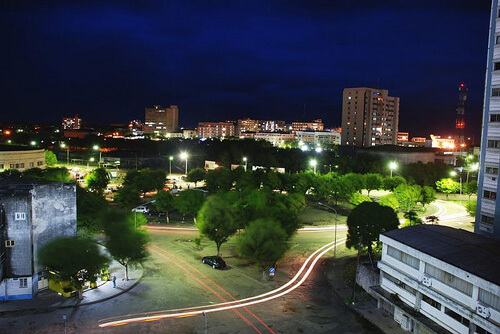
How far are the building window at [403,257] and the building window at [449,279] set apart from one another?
0.87 meters

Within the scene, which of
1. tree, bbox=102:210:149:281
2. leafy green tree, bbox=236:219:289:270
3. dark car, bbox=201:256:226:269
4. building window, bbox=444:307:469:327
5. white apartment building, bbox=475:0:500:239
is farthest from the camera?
dark car, bbox=201:256:226:269

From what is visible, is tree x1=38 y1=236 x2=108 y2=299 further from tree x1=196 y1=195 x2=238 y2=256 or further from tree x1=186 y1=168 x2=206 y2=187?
tree x1=186 y1=168 x2=206 y2=187

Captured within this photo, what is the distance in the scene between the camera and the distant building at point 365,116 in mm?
123938

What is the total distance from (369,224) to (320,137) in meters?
139

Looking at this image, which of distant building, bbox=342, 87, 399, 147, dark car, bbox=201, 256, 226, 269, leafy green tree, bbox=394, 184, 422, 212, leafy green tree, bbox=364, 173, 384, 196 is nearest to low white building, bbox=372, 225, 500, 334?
dark car, bbox=201, 256, 226, 269

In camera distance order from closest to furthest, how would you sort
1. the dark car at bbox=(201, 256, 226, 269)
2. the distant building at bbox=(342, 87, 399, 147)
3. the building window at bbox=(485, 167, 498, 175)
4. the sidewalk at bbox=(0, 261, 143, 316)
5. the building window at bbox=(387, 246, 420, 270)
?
the building window at bbox=(387, 246, 420, 270)
the sidewalk at bbox=(0, 261, 143, 316)
the building window at bbox=(485, 167, 498, 175)
the dark car at bbox=(201, 256, 226, 269)
the distant building at bbox=(342, 87, 399, 147)

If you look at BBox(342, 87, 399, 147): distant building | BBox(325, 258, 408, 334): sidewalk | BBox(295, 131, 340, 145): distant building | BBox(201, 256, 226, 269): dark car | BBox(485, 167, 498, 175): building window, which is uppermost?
BBox(342, 87, 399, 147): distant building

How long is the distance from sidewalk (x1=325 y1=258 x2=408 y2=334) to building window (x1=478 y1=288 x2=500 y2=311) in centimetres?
498

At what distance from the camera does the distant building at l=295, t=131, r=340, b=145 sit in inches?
6260

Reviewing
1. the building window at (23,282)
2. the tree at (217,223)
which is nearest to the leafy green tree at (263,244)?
the tree at (217,223)

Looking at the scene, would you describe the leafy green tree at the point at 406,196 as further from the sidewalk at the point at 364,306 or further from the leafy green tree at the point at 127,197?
the leafy green tree at the point at 127,197

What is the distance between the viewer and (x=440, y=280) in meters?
20.0

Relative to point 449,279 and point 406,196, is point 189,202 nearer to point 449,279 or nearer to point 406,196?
point 406,196

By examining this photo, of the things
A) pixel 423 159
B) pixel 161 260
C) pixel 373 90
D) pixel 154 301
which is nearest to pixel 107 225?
pixel 161 260
